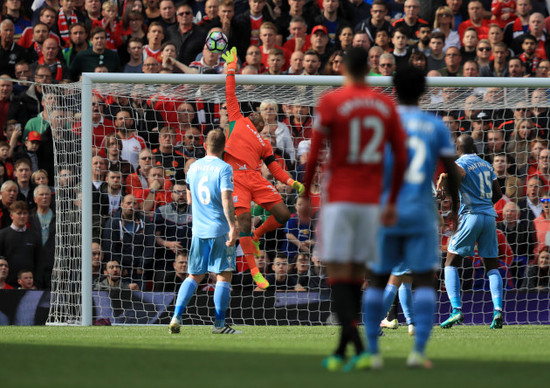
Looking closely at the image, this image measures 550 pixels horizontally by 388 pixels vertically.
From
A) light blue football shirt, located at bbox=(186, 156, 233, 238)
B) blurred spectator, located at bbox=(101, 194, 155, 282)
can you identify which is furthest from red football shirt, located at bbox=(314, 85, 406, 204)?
blurred spectator, located at bbox=(101, 194, 155, 282)

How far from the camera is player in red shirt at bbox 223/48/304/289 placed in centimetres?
1138

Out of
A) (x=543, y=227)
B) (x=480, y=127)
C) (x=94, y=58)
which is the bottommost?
(x=543, y=227)

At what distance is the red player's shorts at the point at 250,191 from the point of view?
11.5m

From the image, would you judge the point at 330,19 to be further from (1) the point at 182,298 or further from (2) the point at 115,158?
(1) the point at 182,298

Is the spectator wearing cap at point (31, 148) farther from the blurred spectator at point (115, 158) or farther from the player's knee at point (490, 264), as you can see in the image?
the player's knee at point (490, 264)

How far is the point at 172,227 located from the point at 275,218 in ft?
5.44

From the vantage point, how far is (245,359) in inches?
265

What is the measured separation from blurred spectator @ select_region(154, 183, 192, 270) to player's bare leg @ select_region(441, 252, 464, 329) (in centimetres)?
369

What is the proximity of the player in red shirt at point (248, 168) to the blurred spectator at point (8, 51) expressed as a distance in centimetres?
419

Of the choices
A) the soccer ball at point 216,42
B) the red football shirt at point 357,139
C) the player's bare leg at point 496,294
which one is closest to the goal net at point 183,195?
the soccer ball at point 216,42

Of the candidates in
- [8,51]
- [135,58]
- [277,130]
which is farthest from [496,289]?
[8,51]

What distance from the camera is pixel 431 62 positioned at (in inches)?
585

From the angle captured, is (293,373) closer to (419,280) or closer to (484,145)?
(419,280)

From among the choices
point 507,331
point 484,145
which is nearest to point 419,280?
point 507,331
